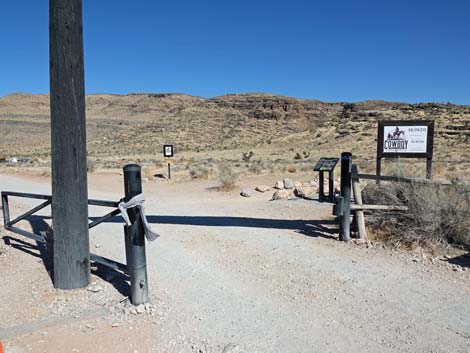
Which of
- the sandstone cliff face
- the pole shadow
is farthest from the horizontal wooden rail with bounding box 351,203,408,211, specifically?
the sandstone cliff face

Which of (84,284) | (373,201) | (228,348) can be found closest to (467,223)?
(373,201)

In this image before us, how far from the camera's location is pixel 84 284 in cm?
476

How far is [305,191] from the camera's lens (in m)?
13.5

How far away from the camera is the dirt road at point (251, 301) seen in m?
3.65

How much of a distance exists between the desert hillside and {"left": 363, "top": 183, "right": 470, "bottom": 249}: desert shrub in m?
22.7

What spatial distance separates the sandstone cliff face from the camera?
51.4m

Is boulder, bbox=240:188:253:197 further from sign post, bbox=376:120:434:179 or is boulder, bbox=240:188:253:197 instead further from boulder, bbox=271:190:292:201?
sign post, bbox=376:120:434:179

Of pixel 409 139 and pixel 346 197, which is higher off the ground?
pixel 409 139

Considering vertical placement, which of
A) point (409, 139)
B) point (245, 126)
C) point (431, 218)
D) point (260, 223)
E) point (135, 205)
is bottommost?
point (260, 223)

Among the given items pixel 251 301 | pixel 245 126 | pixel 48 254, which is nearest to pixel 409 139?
pixel 251 301

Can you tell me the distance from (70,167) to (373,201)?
5.65m

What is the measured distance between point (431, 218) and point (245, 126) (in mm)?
76663

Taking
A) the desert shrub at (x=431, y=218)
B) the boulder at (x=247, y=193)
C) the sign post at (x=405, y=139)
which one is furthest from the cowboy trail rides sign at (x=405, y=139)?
the boulder at (x=247, y=193)

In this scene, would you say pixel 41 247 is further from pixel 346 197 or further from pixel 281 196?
pixel 281 196
